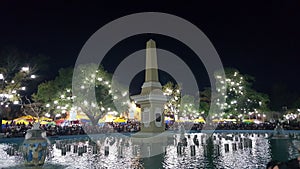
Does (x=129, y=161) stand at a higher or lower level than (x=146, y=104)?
lower

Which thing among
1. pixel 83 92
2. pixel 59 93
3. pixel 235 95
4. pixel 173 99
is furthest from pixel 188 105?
pixel 59 93

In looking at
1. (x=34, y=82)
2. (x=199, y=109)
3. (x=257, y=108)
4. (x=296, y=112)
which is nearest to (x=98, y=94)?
(x=34, y=82)

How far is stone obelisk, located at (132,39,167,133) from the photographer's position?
30.0m

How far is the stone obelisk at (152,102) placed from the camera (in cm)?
3000

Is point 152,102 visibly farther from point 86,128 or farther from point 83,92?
point 83,92

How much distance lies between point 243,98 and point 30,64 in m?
45.6

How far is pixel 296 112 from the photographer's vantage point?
92.8 meters

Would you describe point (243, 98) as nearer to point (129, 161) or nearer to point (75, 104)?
point (75, 104)

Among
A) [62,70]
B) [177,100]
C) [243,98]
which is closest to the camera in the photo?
[62,70]

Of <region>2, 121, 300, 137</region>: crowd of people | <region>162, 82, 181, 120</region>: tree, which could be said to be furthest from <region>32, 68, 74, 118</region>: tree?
<region>162, 82, 181, 120</region>: tree

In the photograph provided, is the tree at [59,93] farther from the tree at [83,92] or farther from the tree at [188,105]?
the tree at [188,105]

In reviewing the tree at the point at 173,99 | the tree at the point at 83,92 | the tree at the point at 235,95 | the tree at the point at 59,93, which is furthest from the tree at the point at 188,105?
the tree at the point at 59,93

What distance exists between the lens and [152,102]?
98.7 feet

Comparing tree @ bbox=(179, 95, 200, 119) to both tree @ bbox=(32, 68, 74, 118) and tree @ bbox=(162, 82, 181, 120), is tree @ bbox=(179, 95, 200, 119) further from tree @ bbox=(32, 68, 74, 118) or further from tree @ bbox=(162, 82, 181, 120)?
tree @ bbox=(32, 68, 74, 118)
